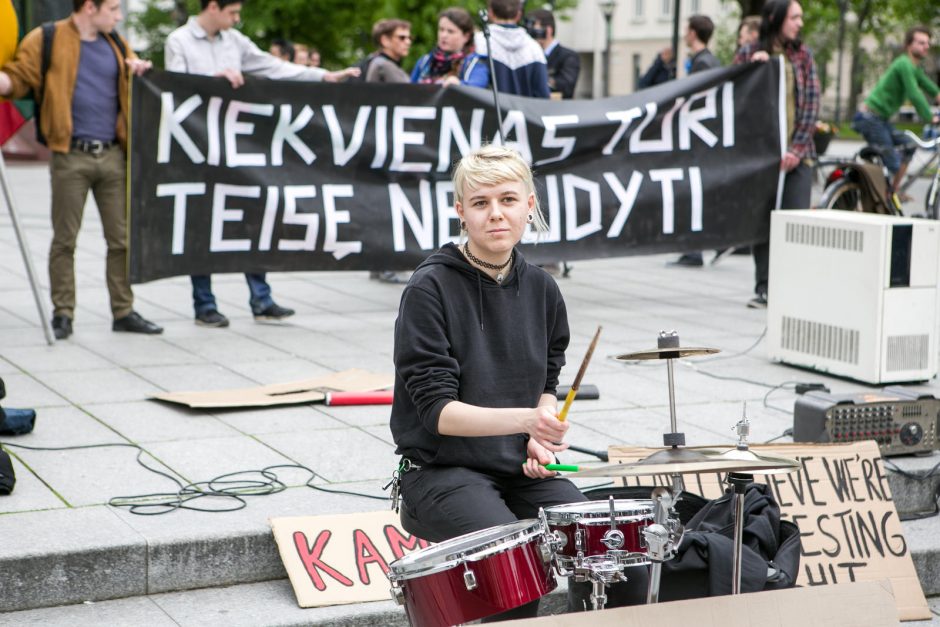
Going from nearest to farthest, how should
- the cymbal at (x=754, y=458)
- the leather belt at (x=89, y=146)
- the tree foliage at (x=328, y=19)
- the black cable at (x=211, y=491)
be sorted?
the cymbal at (x=754, y=458)
the black cable at (x=211, y=491)
the leather belt at (x=89, y=146)
the tree foliage at (x=328, y=19)

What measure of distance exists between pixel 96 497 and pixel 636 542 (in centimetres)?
218

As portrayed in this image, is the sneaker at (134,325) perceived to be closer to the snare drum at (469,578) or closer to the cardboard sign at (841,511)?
the cardboard sign at (841,511)

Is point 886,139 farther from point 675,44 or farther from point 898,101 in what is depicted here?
point 675,44

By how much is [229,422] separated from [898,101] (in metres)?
10.1

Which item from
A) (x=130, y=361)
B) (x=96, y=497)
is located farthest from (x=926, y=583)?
(x=130, y=361)

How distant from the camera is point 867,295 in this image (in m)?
6.49

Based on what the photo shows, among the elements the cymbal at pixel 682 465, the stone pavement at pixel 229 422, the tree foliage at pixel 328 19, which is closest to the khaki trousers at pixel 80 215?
the stone pavement at pixel 229 422

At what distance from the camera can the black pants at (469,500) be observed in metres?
3.27

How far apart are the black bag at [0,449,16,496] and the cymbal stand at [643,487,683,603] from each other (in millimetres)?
2425

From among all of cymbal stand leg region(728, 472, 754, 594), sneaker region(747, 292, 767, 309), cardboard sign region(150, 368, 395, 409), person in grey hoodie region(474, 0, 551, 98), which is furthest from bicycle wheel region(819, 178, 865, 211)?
cymbal stand leg region(728, 472, 754, 594)

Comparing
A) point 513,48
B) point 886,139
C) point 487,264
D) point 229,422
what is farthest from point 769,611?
point 886,139

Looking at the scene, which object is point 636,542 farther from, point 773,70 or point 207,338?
point 773,70

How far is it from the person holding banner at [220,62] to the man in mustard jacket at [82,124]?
0.38 m

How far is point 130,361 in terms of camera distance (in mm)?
6730
